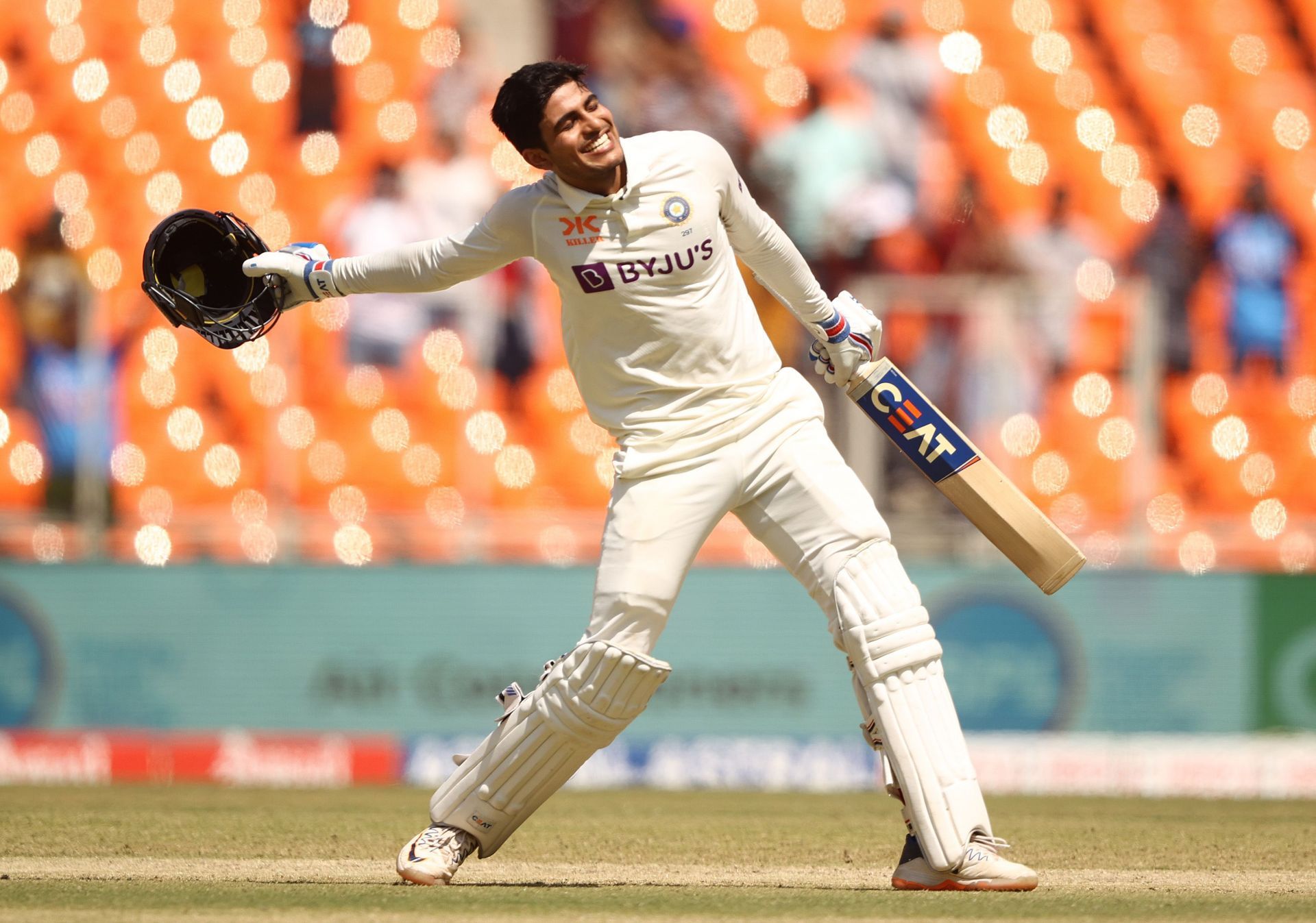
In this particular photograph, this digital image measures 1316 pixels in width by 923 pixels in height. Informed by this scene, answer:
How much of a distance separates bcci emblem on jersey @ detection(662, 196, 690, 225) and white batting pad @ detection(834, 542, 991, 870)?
78cm

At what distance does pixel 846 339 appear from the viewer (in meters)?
4.15

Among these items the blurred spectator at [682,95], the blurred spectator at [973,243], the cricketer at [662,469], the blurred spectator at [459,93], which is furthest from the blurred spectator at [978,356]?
the cricketer at [662,469]

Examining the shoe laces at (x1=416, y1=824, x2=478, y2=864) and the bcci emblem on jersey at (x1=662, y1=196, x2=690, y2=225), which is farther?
the shoe laces at (x1=416, y1=824, x2=478, y2=864)

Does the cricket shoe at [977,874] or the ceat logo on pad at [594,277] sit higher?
the ceat logo on pad at [594,277]

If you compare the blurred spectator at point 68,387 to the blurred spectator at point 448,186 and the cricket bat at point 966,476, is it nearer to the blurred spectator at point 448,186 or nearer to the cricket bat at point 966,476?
the blurred spectator at point 448,186

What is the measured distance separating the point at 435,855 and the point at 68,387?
499 centimetres

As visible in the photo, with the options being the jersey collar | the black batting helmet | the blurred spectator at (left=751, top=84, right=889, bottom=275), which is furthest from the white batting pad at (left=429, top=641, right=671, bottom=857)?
the blurred spectator at (left=751, top=84, right=889, bottom=275)

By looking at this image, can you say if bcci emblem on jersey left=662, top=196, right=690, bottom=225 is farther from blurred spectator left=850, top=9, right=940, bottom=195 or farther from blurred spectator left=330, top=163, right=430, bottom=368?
blurred spectator left=850, top=9, right=940, bottom=195

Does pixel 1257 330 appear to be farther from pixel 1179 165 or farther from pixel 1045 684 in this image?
pixel 1045 684

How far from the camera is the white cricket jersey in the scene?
3824mm

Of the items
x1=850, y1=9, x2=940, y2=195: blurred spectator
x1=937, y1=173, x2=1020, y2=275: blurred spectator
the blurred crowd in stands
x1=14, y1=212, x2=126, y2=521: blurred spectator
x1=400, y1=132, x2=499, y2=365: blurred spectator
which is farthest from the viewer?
x1=850, y1=9, x2=940, y2=195: blurred spectator

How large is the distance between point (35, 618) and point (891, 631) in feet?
17.2

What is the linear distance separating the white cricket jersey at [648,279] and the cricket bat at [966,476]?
0.29 metres

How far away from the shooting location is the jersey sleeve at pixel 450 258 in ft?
12.7
